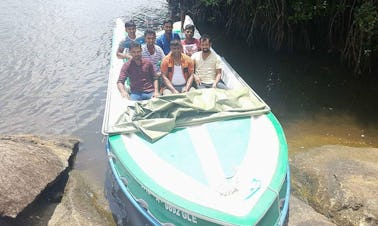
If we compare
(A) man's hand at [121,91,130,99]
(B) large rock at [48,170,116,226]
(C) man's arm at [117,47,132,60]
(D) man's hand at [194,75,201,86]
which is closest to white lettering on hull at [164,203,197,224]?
(B) large rock at [48,170,116,226]

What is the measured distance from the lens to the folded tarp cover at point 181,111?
458 cm

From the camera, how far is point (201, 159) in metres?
4.09

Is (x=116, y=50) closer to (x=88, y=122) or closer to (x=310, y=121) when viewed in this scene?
(x=88, y=122)

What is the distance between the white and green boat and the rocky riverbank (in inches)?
24.5

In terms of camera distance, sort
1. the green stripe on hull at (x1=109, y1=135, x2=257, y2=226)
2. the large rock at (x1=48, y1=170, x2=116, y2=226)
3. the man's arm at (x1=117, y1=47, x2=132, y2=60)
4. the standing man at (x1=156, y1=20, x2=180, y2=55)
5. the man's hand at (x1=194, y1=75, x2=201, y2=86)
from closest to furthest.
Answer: the green stripe on hull at (x1=109, y1=135, x2=257, y2=226) → the large rock at (x1=48, y1=170, x2=116, y2=226) → the man's hand at (x1=194, y1=75, x2=201, y2=86) → the man's arm at (x1=117, y1=47, x2=132, y2=60) → the standing man at (x1=156, y1=20, x2=180, y2=55)

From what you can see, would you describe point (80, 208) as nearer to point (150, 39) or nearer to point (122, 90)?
point (122, 90)

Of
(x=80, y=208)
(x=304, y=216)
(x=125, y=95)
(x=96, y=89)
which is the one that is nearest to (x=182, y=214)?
(x=304, y=216)

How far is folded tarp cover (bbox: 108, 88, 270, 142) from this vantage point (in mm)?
4578

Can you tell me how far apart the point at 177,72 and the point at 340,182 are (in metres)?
2.74

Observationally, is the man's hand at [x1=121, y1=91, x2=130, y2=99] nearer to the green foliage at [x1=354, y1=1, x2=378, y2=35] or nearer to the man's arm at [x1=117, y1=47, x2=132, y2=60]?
the man's arm at [x1=117, y1=47, x2=132, y2=60]

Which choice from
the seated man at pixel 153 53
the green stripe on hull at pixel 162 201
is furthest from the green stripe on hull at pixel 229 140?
the seated man at pixel 153 53

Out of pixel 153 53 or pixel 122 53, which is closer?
pixel 153 53

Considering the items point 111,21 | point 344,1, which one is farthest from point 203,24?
point 344,1

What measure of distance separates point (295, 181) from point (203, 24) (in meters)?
10.0
